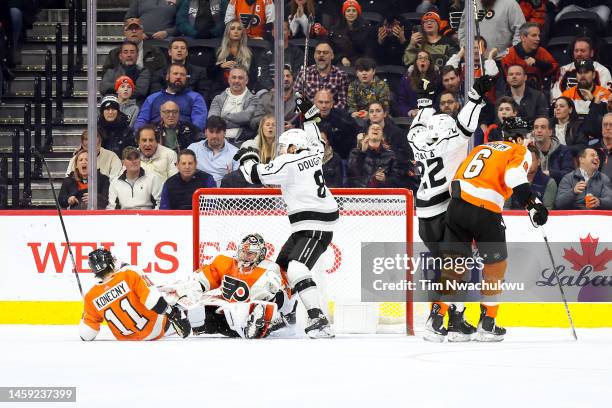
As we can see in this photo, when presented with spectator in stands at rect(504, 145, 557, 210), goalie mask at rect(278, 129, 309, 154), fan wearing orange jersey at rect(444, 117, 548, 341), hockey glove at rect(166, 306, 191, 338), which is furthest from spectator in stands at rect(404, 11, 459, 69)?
hockey glove at rect(166, 306, 191, 338)

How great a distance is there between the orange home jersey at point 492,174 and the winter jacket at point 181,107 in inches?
113

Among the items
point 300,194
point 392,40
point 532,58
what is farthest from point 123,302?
point 532,58

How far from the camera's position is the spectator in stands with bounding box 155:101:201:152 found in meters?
8.64

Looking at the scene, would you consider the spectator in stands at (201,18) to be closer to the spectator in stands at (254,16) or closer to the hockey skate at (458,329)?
the spectator in stands at (254,16)

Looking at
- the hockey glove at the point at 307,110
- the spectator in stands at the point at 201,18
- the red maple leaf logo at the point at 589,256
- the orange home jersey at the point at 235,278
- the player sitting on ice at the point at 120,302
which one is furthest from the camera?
the spectator in stands at the point at 201,18

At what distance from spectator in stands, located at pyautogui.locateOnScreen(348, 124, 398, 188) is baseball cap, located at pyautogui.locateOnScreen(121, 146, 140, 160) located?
4.88ft

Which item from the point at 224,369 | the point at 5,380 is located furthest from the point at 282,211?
the point at 5,380

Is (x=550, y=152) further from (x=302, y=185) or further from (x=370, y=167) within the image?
(x=302, y=185)

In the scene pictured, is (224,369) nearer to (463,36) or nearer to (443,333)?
(443,333)

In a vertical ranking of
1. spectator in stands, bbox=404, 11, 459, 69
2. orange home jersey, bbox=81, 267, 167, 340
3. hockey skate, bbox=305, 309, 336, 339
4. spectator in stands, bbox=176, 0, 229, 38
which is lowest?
hockey skate, bbox=305, 309, 336, 339

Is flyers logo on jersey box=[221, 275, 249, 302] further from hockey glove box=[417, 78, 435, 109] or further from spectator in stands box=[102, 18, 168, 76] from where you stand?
spectator in stands box=[102, 18, 168, 76]

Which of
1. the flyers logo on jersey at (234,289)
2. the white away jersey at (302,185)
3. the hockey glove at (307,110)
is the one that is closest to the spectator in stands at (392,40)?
the hockey glove at (307,110)

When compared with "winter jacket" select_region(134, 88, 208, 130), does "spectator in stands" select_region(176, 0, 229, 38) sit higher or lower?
higher

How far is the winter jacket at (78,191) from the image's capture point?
26.7 feet
